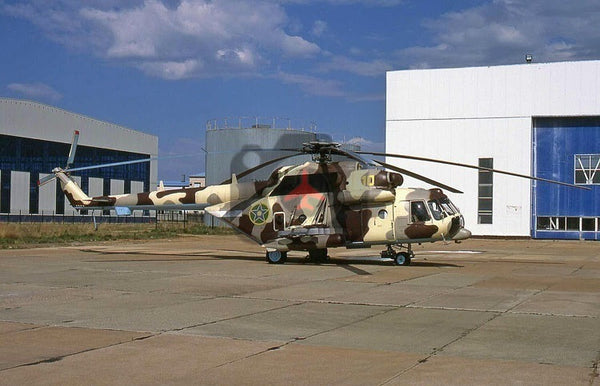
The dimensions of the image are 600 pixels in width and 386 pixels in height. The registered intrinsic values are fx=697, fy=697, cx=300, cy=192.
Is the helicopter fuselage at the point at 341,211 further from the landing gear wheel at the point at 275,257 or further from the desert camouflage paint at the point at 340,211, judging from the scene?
the landing gear wheel at the point at 275,257

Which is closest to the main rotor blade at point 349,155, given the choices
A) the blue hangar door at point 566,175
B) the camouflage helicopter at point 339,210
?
the camouflage helicopter at point 339,210

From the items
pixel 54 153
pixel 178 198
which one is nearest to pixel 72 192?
pixel 178 198

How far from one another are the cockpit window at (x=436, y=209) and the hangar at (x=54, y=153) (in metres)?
49.0

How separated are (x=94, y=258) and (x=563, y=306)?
57.3ft

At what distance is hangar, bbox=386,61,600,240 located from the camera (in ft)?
169

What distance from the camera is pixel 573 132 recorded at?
52.1 metres

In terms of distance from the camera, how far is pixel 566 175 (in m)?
52.0

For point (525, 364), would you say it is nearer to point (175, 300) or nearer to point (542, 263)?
point (175, 300)

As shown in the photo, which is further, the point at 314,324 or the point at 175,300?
the point at 175,300

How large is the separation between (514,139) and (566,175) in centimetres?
462

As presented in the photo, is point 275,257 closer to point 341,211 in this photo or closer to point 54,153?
point 341,211

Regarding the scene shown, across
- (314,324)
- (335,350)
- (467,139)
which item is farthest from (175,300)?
(467,139)

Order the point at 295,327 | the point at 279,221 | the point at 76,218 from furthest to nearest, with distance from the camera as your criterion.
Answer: the point at 76,218 → the point at 279,221 → the point at 295,327

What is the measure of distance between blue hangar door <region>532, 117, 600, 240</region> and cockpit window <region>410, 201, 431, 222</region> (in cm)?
3293
